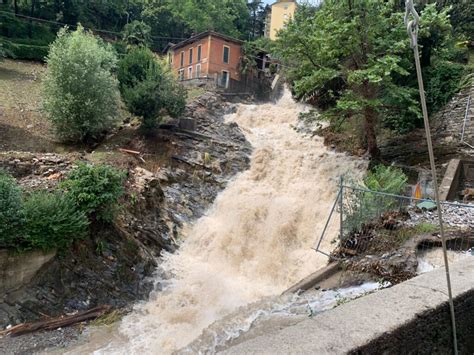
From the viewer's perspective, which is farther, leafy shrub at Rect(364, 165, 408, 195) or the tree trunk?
the tree trunk

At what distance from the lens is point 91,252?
8.22 m

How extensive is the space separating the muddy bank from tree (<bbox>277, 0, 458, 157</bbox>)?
517cm

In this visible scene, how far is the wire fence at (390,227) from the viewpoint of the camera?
275 inches

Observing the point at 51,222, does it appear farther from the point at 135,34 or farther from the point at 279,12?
the point at 279,12

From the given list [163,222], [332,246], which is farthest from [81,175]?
[332,246]

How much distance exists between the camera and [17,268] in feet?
22.8

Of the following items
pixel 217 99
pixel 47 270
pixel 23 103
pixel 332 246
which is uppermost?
pixel 217 99

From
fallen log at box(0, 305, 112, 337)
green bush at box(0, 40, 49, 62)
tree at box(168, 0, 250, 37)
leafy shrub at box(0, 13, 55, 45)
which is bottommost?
fallen log at box(0, 305, 112, 337)

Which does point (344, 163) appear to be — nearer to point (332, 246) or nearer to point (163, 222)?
point (332, 246)

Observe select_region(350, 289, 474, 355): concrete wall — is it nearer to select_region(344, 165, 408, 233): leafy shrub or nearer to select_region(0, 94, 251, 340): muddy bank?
select_region(344, 165, 408, 233): leafy shrub

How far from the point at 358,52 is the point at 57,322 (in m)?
12.7

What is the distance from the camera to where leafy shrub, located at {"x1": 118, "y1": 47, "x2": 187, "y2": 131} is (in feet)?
47.3

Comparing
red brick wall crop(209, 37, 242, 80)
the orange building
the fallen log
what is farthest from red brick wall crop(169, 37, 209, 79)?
the fallen log

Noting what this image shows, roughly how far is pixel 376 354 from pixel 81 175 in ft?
26.1
